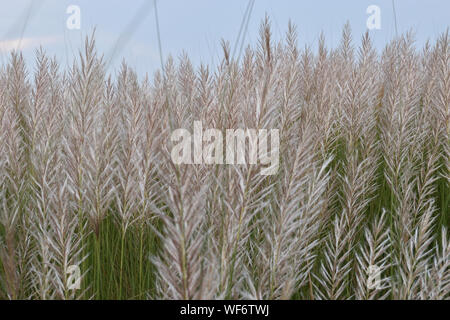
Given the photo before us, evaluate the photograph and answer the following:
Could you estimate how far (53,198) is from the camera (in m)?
1.08

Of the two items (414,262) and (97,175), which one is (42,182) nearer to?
(97,175)

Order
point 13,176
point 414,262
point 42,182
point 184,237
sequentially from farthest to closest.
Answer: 1. point 13,176
2. point 42,182
3. point 414,262
4. point 184,237

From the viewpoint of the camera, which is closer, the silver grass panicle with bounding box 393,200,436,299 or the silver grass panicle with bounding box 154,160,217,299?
the silver grass panicle with bounding box 154,160,217,299

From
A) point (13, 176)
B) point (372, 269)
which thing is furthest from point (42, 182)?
point (372, 269)

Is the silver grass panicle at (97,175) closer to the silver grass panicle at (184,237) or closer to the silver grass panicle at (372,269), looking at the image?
the silver grass panicle at (184,237)

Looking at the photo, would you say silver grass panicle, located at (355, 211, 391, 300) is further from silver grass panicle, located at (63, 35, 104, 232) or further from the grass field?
silver grass panicle, located at (63, 35, 104, 232)

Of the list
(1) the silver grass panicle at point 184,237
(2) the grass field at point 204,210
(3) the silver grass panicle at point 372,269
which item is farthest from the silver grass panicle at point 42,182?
(3) the silver grass panicle at point 372,269

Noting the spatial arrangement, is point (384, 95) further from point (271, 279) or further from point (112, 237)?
point (271, 279)

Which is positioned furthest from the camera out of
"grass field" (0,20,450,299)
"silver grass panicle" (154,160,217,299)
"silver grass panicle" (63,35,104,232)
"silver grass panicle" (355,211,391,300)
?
"silver grass panicle" (63,35,104,232)

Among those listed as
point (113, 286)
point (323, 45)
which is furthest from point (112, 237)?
point (323, 45)

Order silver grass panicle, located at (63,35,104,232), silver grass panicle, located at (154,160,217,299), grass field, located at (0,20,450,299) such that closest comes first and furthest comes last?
→ silver grass panicle, located at (154,160,217,299), grass field, located at (0,20,450,299), silver grass panicle, located at (63,35,104,232)

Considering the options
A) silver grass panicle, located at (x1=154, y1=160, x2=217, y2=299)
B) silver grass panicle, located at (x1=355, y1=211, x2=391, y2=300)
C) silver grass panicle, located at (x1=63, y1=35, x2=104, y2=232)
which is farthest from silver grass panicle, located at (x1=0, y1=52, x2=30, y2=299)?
silver grass panicle, located at (x1=355, y1=211, x2=391, y2=300)
